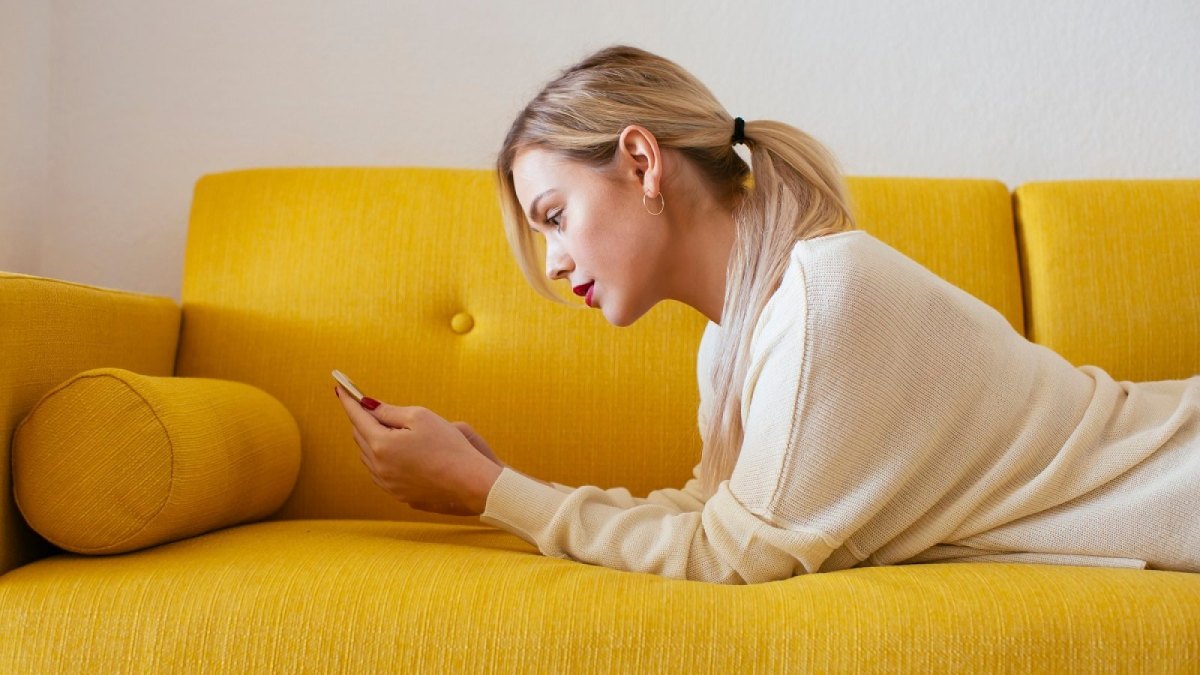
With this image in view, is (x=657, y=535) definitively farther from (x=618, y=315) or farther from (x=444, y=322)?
(x=444, y=322)

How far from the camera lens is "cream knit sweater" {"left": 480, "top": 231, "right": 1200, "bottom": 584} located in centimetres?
91

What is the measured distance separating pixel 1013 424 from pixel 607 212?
478 millimetres

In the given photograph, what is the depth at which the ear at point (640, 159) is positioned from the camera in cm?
117

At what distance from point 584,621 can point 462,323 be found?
2.34 feet

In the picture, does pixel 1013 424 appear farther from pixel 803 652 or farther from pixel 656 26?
pixel 656 26

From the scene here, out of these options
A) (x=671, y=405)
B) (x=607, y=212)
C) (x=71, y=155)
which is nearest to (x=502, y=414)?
(x=671, y=405)

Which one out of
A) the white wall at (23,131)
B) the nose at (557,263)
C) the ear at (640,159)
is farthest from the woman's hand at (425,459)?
the white wall at (23,131)

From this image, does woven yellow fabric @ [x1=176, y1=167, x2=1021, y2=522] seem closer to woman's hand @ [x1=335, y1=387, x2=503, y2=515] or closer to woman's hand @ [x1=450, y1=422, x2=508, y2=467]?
woman's hand @ [x1=450, y1=422, x2=508, y2=467]

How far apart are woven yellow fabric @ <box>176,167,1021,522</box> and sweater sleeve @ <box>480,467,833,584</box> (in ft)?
1.10

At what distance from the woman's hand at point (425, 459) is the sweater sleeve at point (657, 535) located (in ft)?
0.10

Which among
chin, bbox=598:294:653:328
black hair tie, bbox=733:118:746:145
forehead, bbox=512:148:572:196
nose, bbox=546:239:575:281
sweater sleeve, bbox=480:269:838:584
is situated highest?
black hair tie, bbox=733:118:746:145

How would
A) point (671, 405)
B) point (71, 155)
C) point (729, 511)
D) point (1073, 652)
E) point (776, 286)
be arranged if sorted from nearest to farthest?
1. point (1073, 652)
2. point (729, 511)
3. point (776, 286)
4. point (671, 405)
5. point (71, 155)

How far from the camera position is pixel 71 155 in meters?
1.79

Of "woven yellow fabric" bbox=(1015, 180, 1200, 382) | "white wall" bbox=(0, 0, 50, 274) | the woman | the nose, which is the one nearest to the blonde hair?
the woman
